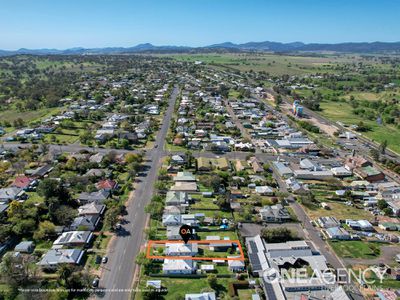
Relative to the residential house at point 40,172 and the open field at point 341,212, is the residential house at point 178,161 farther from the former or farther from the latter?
the open field at point 341,212

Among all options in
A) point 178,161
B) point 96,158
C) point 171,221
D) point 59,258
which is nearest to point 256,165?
point 178,161

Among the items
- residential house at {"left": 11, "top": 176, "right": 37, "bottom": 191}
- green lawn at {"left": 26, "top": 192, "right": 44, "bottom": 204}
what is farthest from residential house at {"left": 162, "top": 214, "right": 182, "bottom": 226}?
residential house at {"left": 11, "top": 176, "right": 37, "bottom": 191}

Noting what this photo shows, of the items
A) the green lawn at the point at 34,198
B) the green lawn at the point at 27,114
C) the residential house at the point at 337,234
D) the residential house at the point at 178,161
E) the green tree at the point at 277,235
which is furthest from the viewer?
the green lawn at the point at 27,114

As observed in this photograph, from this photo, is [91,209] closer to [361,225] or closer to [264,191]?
[264,191]

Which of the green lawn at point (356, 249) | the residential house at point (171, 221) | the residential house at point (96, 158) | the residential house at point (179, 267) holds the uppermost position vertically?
the residential house at point (96, 158)

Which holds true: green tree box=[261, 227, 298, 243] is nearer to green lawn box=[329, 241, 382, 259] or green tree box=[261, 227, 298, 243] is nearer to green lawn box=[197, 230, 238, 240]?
green lawn box=[197, 230, 238, 240]

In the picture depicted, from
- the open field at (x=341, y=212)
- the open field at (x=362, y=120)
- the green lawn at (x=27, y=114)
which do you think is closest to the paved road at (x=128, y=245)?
the open field at (x=341, y=212)

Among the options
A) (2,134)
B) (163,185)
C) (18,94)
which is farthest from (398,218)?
(18,94)
